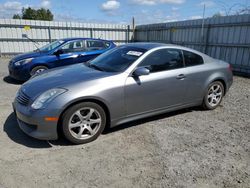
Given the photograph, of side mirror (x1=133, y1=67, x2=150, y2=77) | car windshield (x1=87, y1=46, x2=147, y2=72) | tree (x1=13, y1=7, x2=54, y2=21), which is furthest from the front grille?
tree (x1=13, y1=7, x2=54, y2=21)

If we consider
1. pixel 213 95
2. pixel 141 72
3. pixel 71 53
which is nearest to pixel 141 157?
pixel 141 72

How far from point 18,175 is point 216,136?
309 cm

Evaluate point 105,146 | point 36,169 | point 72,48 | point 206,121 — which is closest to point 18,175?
point 36,169

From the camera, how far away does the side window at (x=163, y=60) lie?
12.7 feet

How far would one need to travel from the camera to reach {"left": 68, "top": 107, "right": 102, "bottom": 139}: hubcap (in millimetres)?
3259

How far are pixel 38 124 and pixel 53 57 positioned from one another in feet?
14.8

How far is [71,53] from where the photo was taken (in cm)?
744

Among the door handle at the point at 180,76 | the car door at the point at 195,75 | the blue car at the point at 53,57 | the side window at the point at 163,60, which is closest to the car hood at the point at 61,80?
the side window at the point at 163,60

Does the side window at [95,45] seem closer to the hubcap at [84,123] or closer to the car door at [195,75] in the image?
the car door at [195,75]

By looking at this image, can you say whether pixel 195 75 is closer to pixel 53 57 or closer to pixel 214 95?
pixel 214 95

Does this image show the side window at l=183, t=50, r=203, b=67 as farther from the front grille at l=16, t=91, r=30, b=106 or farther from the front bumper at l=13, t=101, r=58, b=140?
the front grille at l=16, t=91, r=30, b=106

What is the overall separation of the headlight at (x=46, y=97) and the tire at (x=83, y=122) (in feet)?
0.97

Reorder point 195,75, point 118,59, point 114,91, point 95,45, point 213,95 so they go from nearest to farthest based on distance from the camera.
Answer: point 114,91 < point 118,59 < point 195,75 < point 213,95 < point 95,45

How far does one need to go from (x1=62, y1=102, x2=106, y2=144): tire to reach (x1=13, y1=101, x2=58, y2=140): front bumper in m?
0.17
